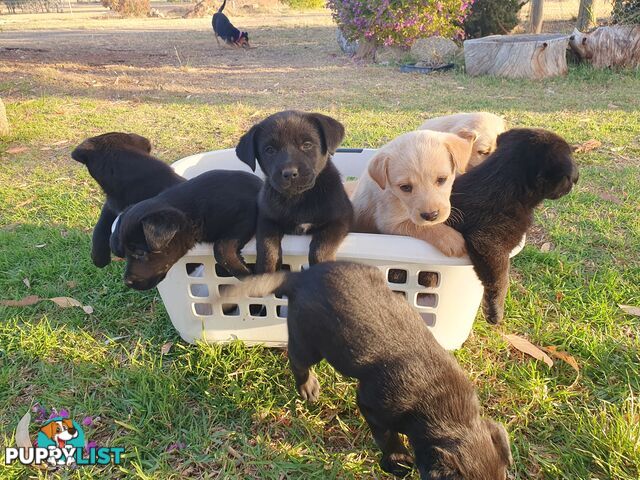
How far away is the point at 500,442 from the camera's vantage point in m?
1.76

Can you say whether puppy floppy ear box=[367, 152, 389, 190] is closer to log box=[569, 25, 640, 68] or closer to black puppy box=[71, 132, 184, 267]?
black puppy box=[71, 132, 184, 267]

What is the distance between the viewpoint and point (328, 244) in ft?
7.81

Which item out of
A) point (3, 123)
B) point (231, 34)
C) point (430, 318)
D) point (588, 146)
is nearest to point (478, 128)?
point (430, 318)

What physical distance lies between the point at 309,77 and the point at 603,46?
18.7 feet

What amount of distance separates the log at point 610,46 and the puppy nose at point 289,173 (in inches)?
366

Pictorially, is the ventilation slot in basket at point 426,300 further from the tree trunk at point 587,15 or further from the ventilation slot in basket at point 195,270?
the tree trunk at point 587,15

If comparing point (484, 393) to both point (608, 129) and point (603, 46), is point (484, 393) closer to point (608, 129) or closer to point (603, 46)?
point (608, 129)

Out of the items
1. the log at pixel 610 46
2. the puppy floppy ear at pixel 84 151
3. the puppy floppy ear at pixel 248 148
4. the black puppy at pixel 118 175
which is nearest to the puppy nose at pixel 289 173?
the puppy floppy ear at pixel 248 148

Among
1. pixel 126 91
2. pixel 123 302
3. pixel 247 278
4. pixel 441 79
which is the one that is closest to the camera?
pixel 247 278

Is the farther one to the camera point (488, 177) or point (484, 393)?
point (488, 177)

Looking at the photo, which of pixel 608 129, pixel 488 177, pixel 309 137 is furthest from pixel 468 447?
pixel 608 129

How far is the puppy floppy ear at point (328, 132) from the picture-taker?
8.55 feet

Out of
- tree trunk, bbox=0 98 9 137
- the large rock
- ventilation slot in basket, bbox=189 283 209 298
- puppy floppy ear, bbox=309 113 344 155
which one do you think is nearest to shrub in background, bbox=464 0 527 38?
the large rock

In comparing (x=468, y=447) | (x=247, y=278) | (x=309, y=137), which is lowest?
(x=468, y=447)
